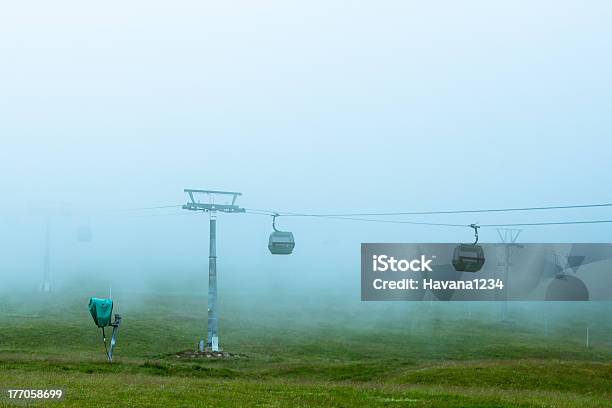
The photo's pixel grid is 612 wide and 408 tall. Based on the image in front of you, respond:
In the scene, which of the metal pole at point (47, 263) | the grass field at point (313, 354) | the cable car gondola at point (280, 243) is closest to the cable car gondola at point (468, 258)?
the grass field at point (313, 354)

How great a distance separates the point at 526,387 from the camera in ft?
127

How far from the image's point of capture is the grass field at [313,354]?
29.5 m

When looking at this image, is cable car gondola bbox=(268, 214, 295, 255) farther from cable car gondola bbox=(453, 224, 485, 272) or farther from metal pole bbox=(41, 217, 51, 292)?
metal pole bbox=(41, 217, 51, 292)

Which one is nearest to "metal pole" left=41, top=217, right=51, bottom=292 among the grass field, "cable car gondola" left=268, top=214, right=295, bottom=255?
the grass field

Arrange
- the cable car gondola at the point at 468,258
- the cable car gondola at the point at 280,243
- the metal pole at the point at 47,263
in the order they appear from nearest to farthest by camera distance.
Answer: the cable car gondola at the point at 468,258
the cable car gondola at the point at 280,243
the metal pole at the point at 47,263

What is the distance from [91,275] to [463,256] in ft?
532

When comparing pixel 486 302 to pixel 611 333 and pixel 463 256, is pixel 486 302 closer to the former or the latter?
pixel 611 333

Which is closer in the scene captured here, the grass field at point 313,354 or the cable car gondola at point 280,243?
the grass field at point 313,354

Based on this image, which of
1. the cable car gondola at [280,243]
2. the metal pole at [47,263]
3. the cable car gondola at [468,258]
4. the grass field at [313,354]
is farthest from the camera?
the metal pole at [47,263]

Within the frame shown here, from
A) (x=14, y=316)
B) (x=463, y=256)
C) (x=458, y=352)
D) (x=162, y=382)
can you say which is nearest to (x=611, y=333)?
(x=458, y=352)

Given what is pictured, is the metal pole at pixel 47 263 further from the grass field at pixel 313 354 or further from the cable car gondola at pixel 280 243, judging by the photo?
the cable car gondola at pixel 280 243

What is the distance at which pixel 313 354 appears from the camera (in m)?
71.8

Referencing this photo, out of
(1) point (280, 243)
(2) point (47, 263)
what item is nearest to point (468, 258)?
(1) point (280, 243)

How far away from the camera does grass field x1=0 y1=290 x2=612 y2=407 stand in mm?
29547
